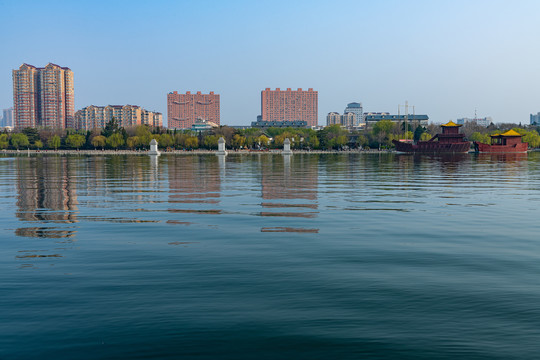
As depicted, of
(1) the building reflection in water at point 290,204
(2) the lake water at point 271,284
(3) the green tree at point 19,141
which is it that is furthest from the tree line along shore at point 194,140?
(2) the lake water at point 271,284

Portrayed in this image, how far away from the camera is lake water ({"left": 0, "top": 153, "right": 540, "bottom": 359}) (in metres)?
6.57

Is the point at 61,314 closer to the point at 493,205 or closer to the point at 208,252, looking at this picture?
the point at 208,252

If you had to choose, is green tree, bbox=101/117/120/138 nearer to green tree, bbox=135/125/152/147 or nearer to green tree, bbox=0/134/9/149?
green tree, bbox=135/125/152/147

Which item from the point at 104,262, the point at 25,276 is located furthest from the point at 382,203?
the point at 25,276

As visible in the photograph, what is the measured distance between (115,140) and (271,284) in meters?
147

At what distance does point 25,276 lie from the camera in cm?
973

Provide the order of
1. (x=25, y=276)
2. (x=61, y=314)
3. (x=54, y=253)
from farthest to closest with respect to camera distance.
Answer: (x=54, y=253) → (x=25, y=276) → (x=61, y=314)

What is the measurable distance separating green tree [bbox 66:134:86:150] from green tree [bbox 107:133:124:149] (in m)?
12.5

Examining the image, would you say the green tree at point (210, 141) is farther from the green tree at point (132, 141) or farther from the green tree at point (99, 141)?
the green tree at point (99, 141)

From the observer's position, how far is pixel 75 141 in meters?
155

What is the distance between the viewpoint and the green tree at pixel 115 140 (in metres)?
147

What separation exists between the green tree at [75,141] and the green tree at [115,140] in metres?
12.5

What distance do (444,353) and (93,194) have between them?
22.5 m

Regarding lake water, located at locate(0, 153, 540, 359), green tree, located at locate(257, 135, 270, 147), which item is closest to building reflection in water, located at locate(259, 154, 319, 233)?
lake water, located at locate(0, 153, 540, 359)
